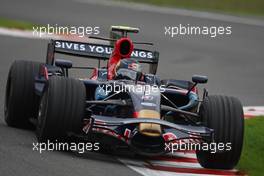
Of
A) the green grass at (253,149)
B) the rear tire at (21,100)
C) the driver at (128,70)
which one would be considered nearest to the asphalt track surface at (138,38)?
the rear tire at (21,100)

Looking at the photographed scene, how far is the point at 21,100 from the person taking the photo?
13.0 meters

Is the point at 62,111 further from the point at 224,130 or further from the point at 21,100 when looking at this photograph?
the point at 21,100

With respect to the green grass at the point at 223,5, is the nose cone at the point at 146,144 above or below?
below

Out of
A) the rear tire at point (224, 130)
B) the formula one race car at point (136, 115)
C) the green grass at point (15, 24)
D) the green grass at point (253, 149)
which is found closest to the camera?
the formula one race car at point (136, 115)

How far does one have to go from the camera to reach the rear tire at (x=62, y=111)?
36.4 ft

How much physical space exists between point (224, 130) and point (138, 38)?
1832 cm

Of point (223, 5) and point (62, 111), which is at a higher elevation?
point (223, 5)

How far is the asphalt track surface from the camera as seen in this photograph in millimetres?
10516

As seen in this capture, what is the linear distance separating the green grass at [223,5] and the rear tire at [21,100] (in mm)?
27944

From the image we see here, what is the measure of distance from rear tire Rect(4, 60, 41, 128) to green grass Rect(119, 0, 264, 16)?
27944mm

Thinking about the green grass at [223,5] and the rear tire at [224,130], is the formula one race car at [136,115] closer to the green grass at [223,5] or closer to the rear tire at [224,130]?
the rear tire at [224,130]

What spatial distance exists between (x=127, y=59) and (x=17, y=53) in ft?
34.4

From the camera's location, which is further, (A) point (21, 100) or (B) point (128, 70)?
(A) point (21, 100)

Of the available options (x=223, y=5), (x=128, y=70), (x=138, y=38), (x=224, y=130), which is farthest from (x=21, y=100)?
(x=223, y=5)
